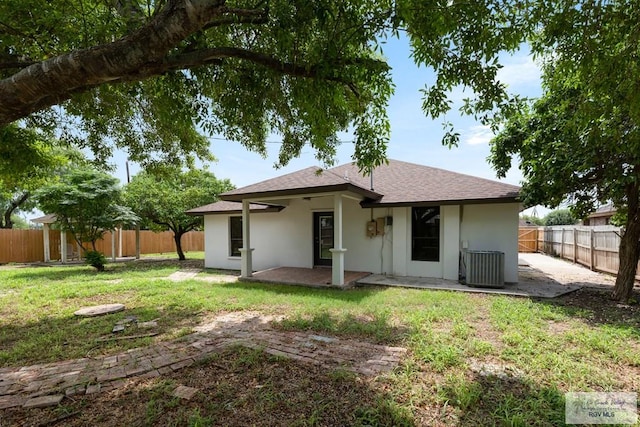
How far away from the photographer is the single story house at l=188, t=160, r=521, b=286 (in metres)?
8.77

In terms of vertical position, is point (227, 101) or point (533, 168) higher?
point (227, 101)

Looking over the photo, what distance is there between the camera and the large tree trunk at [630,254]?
22.1ft

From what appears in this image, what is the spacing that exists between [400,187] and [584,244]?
28.8 feet

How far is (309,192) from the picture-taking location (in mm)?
8461

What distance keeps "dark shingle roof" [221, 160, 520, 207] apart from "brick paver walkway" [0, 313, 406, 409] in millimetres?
4191

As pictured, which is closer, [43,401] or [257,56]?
[43,401]

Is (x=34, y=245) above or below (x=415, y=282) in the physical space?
above

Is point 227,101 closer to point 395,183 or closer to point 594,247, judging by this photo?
point 395,183

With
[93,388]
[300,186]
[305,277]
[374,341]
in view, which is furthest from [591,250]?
[93,388]

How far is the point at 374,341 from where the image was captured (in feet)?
14.4

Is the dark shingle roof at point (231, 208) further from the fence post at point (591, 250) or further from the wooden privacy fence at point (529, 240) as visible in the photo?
the wooden privacy fence at point (529, 240)

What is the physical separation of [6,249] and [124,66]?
66.0 ft

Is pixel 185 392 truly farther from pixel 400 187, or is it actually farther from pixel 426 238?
pixel 400 187

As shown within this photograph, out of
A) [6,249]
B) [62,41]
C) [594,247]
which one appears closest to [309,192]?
[62,41]
